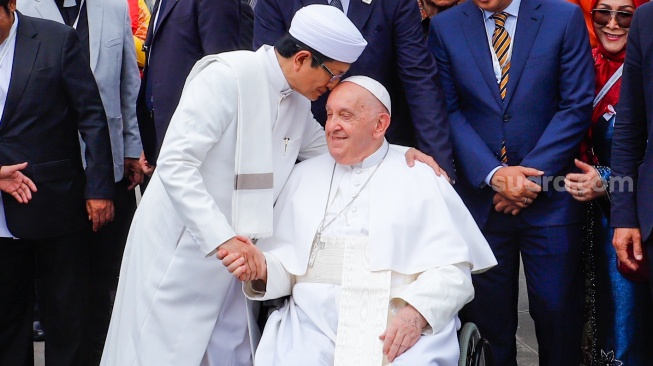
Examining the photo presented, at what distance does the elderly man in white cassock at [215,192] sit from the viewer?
3.73 metres

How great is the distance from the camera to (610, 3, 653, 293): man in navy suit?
393cm

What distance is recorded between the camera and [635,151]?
408 centimetres

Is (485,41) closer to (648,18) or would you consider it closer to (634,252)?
(648,18)

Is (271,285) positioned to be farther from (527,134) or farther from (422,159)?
(527,134)

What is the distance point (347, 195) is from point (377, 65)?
79cm

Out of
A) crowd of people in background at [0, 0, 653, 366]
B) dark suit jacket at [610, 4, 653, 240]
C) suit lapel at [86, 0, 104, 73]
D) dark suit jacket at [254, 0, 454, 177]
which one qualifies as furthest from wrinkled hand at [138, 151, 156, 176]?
dark suit jacket at [610, 4, 653, 240]

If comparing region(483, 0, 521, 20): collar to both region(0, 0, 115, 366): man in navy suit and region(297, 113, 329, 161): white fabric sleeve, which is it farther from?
region(0, 0, 115, 366): man in navy suit

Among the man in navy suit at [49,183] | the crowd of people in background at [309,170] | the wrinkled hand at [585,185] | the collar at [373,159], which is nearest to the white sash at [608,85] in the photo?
the crowd of people in background at [309,170]

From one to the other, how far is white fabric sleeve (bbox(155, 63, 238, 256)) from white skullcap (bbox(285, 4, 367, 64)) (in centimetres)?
33

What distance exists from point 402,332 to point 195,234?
836 millimetres

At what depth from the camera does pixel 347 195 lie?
4.09 m

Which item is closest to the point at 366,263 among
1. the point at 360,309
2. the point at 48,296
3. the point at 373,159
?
the point at 360,309

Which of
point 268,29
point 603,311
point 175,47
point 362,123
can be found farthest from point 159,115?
point 603,311

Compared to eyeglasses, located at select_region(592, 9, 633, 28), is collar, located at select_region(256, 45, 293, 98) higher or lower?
lower
